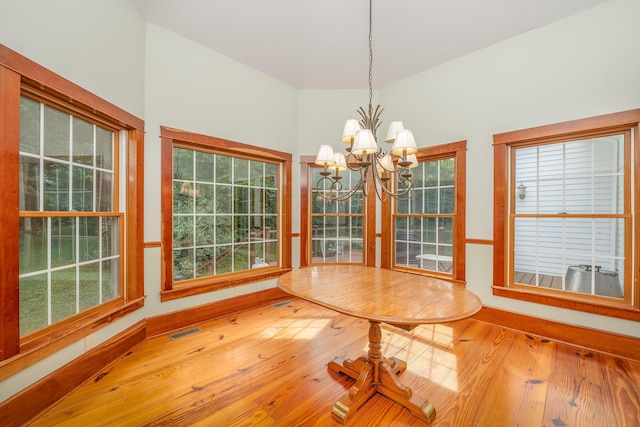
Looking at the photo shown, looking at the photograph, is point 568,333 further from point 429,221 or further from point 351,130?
point 351,130

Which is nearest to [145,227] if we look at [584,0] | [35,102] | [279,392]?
[35,102]

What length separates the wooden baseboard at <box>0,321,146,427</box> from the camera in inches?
57.3

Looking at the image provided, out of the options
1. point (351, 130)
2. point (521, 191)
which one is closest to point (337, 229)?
point (351, 130)

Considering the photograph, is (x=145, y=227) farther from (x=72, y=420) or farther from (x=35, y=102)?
(x=72, y=420)

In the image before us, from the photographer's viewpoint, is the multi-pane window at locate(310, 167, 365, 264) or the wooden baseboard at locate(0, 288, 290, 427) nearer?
the wooden baseboard at locate(0, 288, 290, 427)

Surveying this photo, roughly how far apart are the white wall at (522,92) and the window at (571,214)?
12 centimetres

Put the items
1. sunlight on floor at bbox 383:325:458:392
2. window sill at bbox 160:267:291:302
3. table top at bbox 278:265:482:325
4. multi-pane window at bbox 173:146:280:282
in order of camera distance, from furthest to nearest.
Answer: multi-pane window at bbox 173:146:280:282
window sill at bbox 160:267:291:302
sunlight on floor at bbox 383:325:458:392
table top at bbox 278:265:482:325

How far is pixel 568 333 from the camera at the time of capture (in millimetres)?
2451

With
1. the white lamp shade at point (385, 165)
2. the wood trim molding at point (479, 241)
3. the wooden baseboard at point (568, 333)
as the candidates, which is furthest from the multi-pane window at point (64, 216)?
the wooden baseboard at point (568, 333)

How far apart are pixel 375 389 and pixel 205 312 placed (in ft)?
6.66

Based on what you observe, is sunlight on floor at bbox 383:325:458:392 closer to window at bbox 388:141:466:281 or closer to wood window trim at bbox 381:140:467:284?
wood window trim at bbox 381:140:467:284

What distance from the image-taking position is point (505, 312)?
2811mm

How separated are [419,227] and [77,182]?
3571 mm

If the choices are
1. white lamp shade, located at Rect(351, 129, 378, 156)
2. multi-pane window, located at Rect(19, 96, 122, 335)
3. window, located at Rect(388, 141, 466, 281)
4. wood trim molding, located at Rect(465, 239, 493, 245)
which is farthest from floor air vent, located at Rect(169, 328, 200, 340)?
wood trim molding, located at Rect(465, 239, 493, 245)
